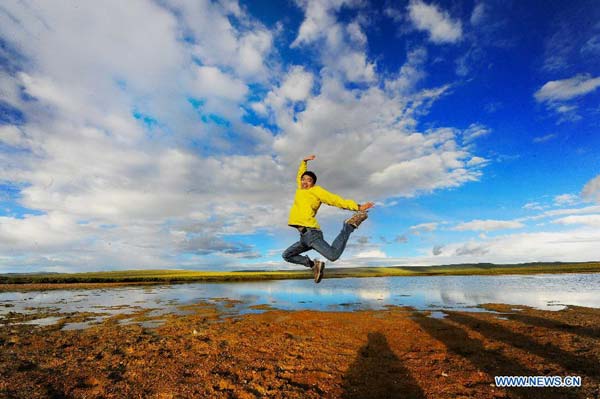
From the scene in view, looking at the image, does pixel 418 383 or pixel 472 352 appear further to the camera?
pixel 472 352

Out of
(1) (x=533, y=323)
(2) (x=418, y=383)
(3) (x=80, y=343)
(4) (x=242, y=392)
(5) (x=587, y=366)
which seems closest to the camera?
(4) (x=242, y=392)

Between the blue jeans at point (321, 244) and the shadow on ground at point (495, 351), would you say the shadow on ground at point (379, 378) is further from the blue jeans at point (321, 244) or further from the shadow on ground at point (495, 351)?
the blue jeans at point (321, 244)

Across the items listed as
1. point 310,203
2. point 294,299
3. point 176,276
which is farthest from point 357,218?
point 176,276

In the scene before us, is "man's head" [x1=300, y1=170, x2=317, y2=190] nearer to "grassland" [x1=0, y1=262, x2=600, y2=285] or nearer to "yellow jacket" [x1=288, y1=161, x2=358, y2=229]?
"yellow jacket" [x1=288, y1=161, x2=358, y2=229]

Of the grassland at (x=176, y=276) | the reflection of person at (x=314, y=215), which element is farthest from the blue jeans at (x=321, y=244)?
the grassland at (x=176, y=276)

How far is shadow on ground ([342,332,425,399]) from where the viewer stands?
7.50 metres

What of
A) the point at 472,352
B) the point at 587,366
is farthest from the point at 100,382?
the point at 587,366

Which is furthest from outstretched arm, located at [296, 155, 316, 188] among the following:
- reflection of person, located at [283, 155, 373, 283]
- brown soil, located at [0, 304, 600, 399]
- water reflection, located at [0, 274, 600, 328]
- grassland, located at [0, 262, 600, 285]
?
grassland, located at [0, 262, 600, 285]

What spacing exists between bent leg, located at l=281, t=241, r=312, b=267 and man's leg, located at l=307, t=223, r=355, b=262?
1.67 feet

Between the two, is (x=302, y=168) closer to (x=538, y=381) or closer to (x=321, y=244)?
(x=321, y=244)

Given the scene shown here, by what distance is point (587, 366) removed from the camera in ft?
30.1

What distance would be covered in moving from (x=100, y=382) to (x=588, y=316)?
82.7 ft

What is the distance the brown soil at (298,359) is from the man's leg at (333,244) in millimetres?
3381

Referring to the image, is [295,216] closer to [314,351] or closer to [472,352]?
[314,351]
